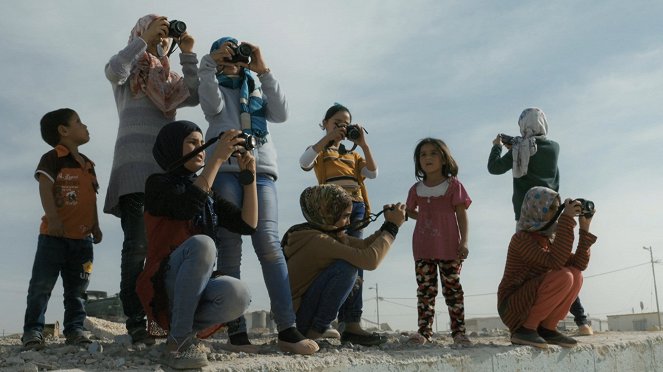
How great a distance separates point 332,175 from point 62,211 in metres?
1.91

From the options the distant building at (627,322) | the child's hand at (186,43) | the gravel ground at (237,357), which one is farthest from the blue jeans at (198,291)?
the distant building at (627,322)

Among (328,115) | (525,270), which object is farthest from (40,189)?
(525,270)

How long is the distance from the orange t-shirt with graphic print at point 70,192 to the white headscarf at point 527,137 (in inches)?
131

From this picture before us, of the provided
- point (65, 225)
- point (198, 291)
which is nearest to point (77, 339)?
point (65, 225)

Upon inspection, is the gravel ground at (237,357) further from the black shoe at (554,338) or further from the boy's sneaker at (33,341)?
the black shoe at (554,338)

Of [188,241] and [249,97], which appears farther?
[249,97]

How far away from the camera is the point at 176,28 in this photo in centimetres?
412

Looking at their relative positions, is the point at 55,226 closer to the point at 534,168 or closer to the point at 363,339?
the point at 363,339

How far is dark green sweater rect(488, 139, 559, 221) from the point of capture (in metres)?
5.20

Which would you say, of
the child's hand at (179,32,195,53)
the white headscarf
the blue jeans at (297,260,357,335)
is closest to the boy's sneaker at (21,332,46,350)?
the blue jeans at (297,260,357,335)

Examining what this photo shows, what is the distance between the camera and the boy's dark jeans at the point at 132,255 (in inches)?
142

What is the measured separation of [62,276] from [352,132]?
2.25m

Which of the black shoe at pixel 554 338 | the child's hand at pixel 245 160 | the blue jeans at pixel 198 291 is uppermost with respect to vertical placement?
the child's hand at pixel 245 160

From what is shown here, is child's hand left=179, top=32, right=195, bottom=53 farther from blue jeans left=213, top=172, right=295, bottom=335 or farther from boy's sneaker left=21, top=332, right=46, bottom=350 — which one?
boy's sneaker left=21, top=332, right=46, bottom=350
